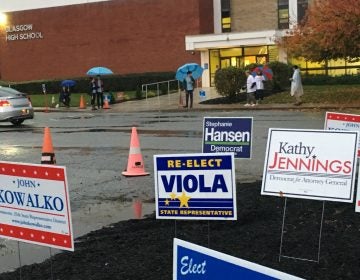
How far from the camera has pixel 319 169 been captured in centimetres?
473

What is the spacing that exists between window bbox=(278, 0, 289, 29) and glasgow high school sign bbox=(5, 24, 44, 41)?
22046 millimetres

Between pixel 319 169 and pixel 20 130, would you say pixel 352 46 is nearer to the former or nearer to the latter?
pixel 20 130

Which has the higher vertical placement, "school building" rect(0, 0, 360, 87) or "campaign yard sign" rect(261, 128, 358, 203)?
"school building" rect(0, 0, 360, 87)

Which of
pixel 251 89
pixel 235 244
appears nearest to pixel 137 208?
pixel 235 244

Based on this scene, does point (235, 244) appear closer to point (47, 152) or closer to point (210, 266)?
point (210, 266)

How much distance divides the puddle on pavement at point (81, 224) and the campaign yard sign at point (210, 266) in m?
2.69

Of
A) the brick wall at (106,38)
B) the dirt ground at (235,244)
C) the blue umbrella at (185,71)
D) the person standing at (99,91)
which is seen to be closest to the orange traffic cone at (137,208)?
the dirt ground at (235,244)

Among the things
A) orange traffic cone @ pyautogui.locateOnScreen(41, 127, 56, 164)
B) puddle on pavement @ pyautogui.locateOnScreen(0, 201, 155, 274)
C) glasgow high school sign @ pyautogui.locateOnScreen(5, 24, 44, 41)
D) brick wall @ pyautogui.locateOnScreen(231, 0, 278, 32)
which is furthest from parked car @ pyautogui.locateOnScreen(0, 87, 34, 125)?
glasgow high school sign @ pyautogui.locateOnScreen(5, 24, 44, 41)

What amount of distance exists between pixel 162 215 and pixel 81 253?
971 millimetres

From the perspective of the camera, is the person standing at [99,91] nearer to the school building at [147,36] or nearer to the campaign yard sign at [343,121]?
the school building at [147,36]

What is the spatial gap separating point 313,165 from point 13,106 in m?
16.7

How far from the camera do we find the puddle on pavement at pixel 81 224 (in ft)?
17.8

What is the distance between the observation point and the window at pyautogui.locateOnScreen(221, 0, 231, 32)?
51.1 meters

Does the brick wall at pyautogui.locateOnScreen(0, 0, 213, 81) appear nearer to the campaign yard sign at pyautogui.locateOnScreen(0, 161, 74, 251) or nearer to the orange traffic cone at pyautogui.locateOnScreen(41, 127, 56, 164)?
the orange traffic cone at pyautogui.locateOnScreen(41, 127, 56, 164)
